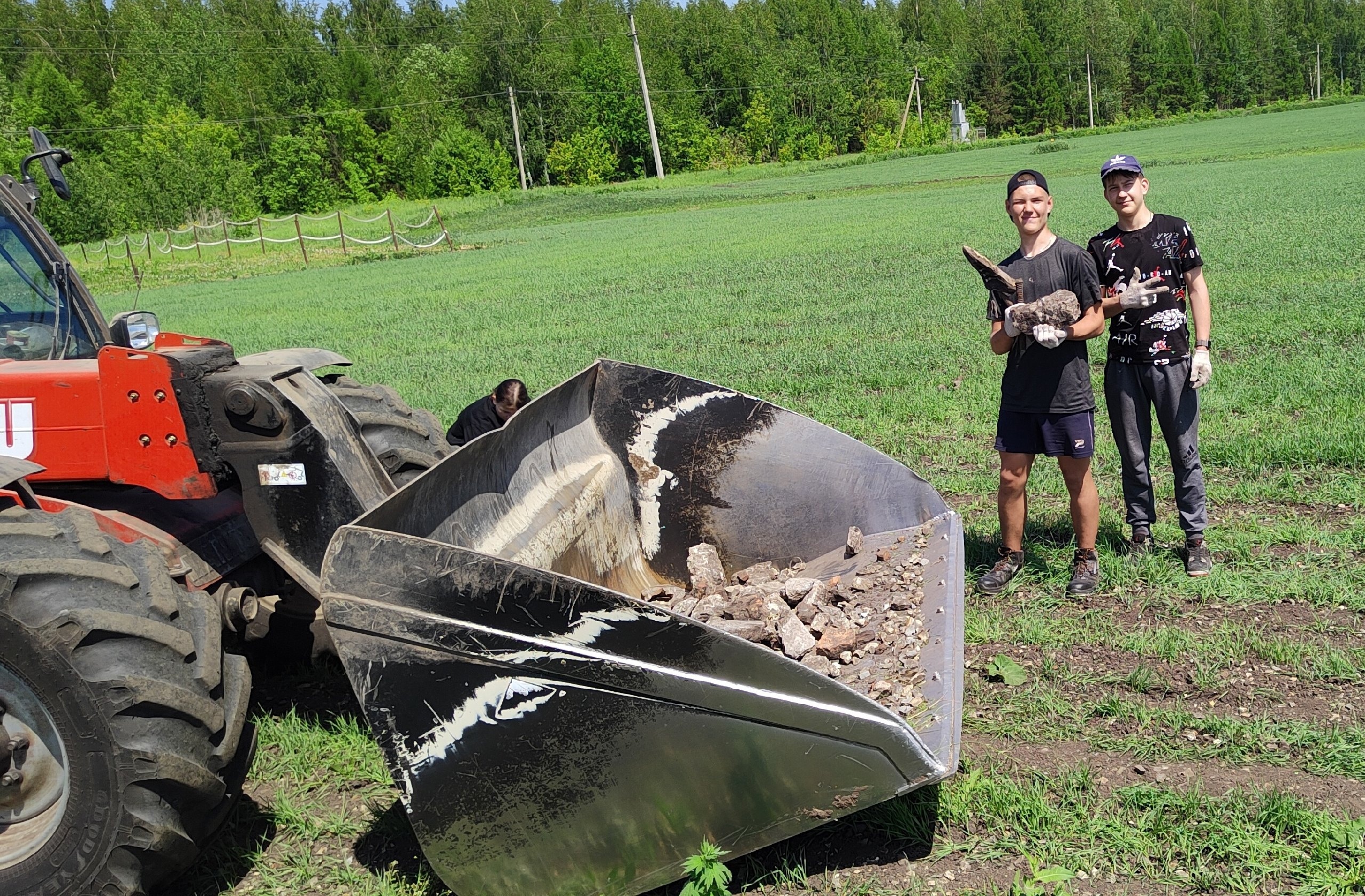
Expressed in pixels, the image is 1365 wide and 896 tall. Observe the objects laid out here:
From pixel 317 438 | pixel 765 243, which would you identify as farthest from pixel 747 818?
pixel 765 243

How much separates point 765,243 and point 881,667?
20.8 meters

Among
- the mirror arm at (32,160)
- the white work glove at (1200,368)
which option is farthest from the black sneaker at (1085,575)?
the mirror arm at (32,160)

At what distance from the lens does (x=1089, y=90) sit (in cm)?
9294

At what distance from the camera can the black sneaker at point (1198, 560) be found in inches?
206

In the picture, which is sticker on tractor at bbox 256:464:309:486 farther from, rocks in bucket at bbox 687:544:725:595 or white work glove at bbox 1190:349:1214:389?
white work glove at bbox 1190:349:1214:389

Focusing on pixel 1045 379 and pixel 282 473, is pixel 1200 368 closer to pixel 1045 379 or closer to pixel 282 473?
pixel 1045 379

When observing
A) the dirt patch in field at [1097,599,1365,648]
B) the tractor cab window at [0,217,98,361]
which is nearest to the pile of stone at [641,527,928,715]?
the dirt patch in field at [1097,599,1365,648]

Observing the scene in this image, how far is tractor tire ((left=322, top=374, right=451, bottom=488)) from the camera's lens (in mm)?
4781

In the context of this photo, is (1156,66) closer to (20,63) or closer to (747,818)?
(20,63)

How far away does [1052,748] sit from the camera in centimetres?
400

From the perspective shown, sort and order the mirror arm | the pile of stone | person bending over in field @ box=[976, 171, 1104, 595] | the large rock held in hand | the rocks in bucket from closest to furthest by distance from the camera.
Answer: the pile of stone, the mirror arm, the rocks in bucket, the large rock held in hand, person bending over in field @ box=[976, 171, 1104, 595]

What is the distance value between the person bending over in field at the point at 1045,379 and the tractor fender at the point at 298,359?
9.45 ft

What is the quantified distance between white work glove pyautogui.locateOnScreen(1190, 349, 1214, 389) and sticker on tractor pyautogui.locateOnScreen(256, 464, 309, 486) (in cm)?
388

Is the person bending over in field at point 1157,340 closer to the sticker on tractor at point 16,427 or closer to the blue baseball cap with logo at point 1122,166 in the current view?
the blue baseball cap with logo at point 1122,166
